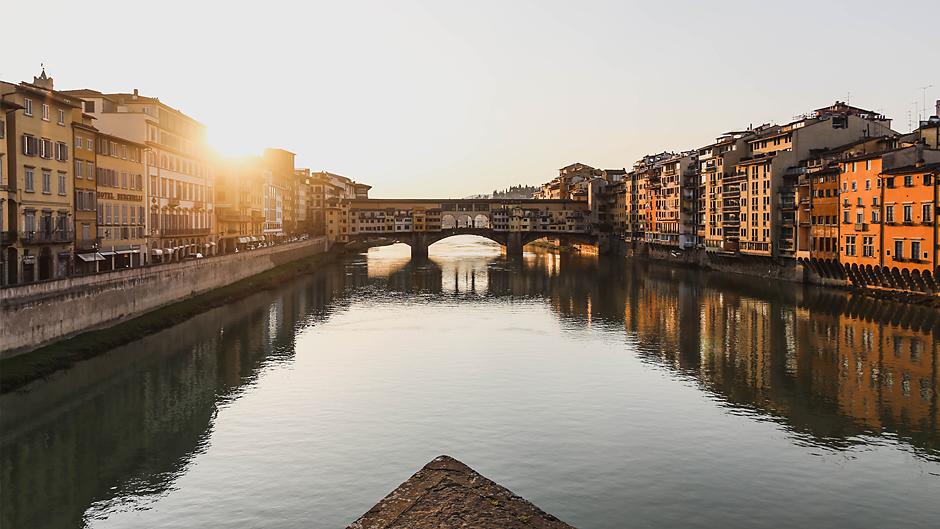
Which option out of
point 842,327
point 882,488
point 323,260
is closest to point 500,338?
point 842,327

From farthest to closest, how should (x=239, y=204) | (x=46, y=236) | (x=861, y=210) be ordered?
1. (x=239, y=204)
2. (x=861, y=210)
3. (x=46, y=236)

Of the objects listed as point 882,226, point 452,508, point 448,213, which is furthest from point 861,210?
point 448,213

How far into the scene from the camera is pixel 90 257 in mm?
49969

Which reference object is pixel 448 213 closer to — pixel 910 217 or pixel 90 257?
pixel 910 217

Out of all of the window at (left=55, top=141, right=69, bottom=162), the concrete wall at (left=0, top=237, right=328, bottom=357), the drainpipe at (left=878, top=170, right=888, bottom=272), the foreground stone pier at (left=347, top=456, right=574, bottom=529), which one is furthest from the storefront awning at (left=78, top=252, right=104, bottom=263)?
the drainpipe at (left=878, top=170, right=888, bottom=272)

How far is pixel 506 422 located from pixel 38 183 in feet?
103

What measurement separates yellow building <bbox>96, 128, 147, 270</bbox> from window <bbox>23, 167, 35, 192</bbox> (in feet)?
29.4

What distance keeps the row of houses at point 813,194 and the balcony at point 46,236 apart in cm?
Answer: 5913

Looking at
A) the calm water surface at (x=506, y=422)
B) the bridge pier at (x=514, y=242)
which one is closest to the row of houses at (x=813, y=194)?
the calm water surface at (x=506, y=422)

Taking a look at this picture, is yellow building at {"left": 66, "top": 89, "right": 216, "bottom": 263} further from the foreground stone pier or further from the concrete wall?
the foreground stone pier

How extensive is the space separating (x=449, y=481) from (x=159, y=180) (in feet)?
177

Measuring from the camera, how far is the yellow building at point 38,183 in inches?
1614

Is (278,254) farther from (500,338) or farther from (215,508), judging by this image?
(215,508)

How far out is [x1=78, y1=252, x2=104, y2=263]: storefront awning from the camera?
4938cm
